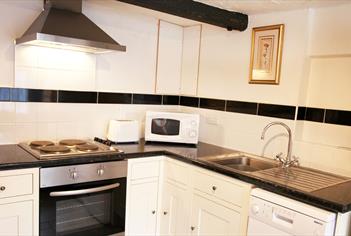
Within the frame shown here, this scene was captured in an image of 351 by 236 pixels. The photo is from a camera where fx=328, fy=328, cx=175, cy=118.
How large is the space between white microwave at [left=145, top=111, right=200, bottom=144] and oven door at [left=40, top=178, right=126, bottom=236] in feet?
1.97

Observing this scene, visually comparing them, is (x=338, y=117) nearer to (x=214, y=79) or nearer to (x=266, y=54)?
(x=266, y=54)

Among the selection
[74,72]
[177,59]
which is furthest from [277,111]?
[74,72]

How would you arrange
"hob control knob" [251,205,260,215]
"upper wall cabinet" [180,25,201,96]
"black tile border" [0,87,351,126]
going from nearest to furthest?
1. "hob control knob" [251,205,260,215]
2. "black tile border" [0,87,351,126]
3. "upper wall cabinet" [180,25,201,96]

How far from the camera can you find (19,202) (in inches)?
77.3

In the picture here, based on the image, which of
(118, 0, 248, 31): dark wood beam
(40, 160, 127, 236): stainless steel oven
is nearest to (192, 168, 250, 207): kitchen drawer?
(40, 160, 127, 236): stainless steel oven

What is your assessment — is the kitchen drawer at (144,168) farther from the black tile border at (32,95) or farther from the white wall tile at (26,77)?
the white wall tile at (26,77)

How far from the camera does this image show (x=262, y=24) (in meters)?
2.60

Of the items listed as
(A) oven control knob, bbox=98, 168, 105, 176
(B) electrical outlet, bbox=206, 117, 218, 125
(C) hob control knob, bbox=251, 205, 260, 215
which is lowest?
(C) hob control knob, bbox=251, 205, 260, 215

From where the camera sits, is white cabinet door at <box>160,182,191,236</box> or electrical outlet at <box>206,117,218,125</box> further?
electrical outlet at <box>206,117,218,125</box>

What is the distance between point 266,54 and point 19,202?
2.01m

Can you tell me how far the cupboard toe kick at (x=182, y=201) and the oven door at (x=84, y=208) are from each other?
0.11 meters

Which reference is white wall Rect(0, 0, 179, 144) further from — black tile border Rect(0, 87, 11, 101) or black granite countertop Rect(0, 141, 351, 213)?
black granite countertop Rect(0, 141, 351, 213)

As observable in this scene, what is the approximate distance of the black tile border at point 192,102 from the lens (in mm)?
2344

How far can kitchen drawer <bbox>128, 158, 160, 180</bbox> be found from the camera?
246 centimetres
